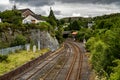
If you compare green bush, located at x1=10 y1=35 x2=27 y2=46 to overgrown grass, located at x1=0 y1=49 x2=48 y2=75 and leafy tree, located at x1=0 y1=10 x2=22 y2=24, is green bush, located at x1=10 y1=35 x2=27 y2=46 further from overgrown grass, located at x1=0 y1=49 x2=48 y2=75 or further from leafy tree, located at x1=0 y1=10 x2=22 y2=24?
leafy tree, located at x1=0 y1=10 x2=22 y2=24

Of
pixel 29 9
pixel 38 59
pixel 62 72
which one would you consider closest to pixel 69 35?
pixel 29 9

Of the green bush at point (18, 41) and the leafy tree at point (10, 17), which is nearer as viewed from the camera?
the green bush at point (18, 41)

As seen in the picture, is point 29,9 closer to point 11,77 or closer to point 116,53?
point 11,77

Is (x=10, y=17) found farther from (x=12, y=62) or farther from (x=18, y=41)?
(x=12, y=62)

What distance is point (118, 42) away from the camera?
27.4m

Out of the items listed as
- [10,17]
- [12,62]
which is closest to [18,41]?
[10,17]

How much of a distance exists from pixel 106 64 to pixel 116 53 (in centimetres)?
183

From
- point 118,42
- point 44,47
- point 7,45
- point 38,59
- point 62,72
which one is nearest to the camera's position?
point 118,42

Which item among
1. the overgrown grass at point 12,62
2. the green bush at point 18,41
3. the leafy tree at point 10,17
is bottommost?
the overgrown grass at point 12,62

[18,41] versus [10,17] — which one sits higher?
[10,17]

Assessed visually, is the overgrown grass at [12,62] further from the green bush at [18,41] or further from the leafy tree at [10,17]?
the leafy tree at [10,17]

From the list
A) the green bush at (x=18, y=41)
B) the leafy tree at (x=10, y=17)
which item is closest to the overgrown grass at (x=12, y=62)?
the green bush at (x=18, y=41)

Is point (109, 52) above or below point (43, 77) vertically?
above

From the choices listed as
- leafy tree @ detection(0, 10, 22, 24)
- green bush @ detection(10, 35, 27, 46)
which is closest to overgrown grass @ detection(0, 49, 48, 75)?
green bush @ detection(10, 35, 27, 46)
